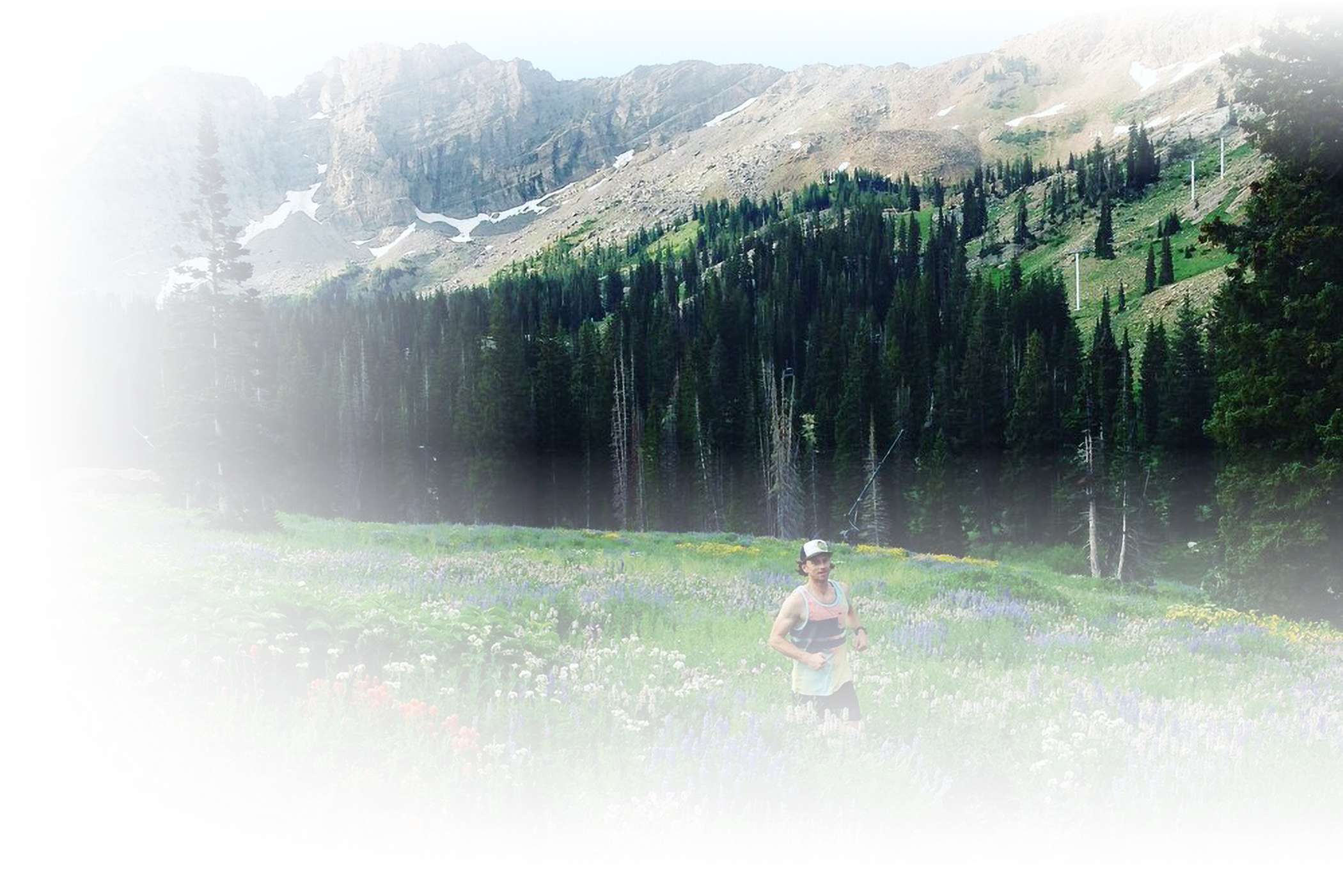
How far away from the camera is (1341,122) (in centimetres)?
2044

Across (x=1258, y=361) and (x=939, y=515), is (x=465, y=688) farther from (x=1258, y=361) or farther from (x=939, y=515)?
(x=939, y=515)

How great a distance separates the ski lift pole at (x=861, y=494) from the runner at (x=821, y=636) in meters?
67.5

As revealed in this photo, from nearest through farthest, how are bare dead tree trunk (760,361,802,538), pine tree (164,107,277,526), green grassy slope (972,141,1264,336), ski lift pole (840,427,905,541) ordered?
1. pine tree (164,107,277,526)
2. bare dead tree trunk (760,361,802,538)
3. ski lift pole (840,427,905,541)
4. green grassy slope (972,141,1264,336)

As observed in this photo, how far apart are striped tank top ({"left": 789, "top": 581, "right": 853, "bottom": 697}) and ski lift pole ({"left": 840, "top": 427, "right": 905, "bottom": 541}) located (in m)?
67.5

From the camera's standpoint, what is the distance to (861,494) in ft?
257

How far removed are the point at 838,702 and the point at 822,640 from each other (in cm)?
58

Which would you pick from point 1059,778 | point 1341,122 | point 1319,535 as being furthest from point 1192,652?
point 1341,122

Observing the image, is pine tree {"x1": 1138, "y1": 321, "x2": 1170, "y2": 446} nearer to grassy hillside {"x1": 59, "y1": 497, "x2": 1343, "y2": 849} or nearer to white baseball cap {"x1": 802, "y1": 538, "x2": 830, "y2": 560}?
grassy hillside {"x1": 59, "y1": 497, "x2": 1343, "y2": 849}

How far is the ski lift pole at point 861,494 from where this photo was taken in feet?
249

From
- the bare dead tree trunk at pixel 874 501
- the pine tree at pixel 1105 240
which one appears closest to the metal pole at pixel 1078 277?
the pine tree at pixel 1105 240

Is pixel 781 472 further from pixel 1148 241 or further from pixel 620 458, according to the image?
pixel 1148 241

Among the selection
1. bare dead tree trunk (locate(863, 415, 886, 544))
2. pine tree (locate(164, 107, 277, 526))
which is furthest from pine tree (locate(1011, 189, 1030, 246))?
pine tree (locate(164, 107, 277, 526))

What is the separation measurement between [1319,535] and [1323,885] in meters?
18.6

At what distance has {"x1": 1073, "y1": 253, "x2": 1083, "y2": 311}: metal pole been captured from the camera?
13975 cm
